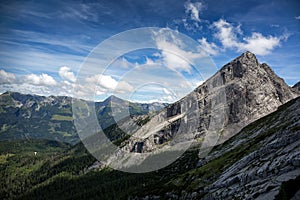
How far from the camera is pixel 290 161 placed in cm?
3750

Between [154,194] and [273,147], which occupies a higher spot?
[273,147]

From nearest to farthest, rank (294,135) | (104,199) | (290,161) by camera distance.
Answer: (290,161) < (294,135) < (104,199)

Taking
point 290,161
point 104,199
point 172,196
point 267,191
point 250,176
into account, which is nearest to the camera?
point 267,191

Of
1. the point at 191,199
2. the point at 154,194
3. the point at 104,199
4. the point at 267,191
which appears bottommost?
the point at 104,199

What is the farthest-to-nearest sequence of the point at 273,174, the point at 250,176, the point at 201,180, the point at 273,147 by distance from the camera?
the point at 201,180
the point at 273,147
the point at 250,176
the point at 273,174

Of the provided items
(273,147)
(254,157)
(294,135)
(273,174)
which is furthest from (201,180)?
(273,174)

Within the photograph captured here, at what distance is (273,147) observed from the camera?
187 feet

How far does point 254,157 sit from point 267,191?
30457mm

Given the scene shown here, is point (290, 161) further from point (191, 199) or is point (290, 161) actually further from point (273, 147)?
point (191, 199)

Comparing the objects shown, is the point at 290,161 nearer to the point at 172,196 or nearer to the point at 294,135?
the point at 294,135

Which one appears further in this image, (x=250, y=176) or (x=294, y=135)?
(x=294, y=135)

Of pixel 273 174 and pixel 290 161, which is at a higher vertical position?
pixel 290 161

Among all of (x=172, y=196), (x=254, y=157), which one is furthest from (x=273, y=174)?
(x=172, y=196)

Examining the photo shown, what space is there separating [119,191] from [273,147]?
552 ft
